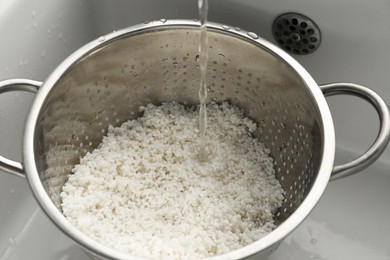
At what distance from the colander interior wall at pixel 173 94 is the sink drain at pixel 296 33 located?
119mm

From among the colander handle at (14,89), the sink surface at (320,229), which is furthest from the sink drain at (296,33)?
the colander handle at (14,89)

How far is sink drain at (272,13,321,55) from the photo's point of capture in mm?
930

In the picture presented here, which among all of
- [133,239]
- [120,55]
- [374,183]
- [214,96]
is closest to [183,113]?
[214,96]

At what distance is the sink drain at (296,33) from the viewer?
3.05 ft

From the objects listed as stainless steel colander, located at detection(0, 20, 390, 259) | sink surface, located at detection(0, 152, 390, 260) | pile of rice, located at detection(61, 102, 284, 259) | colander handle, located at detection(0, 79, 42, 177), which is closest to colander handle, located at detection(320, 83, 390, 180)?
stainless steel colander, located at detection(0, 20, 390, 259)

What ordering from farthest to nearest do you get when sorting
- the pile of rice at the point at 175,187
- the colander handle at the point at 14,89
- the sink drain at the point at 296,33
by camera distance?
1. the sink drain at the point at 296,33
2. the pile of rice at the point at 175,187
3. the colander handle at the point at 14,89

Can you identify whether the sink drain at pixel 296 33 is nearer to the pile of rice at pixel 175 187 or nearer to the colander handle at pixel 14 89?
the pile of rice at pixel 175 187

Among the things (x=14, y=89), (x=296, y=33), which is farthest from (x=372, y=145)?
(x=14, y=89)

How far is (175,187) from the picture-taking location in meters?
0.87

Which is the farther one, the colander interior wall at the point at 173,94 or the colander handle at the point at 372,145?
the colander interior wall at the point at 173,94

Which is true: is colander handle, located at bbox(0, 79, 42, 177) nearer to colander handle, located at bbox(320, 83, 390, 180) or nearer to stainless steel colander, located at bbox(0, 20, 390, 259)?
stainless steel colander, located at bbox(0, 20, 390, 259)

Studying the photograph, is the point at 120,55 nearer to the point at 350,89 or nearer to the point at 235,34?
the point at 235,34

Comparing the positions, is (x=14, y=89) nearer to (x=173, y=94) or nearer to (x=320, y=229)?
(x=173, y=94)

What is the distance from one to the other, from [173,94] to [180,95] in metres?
0.01
